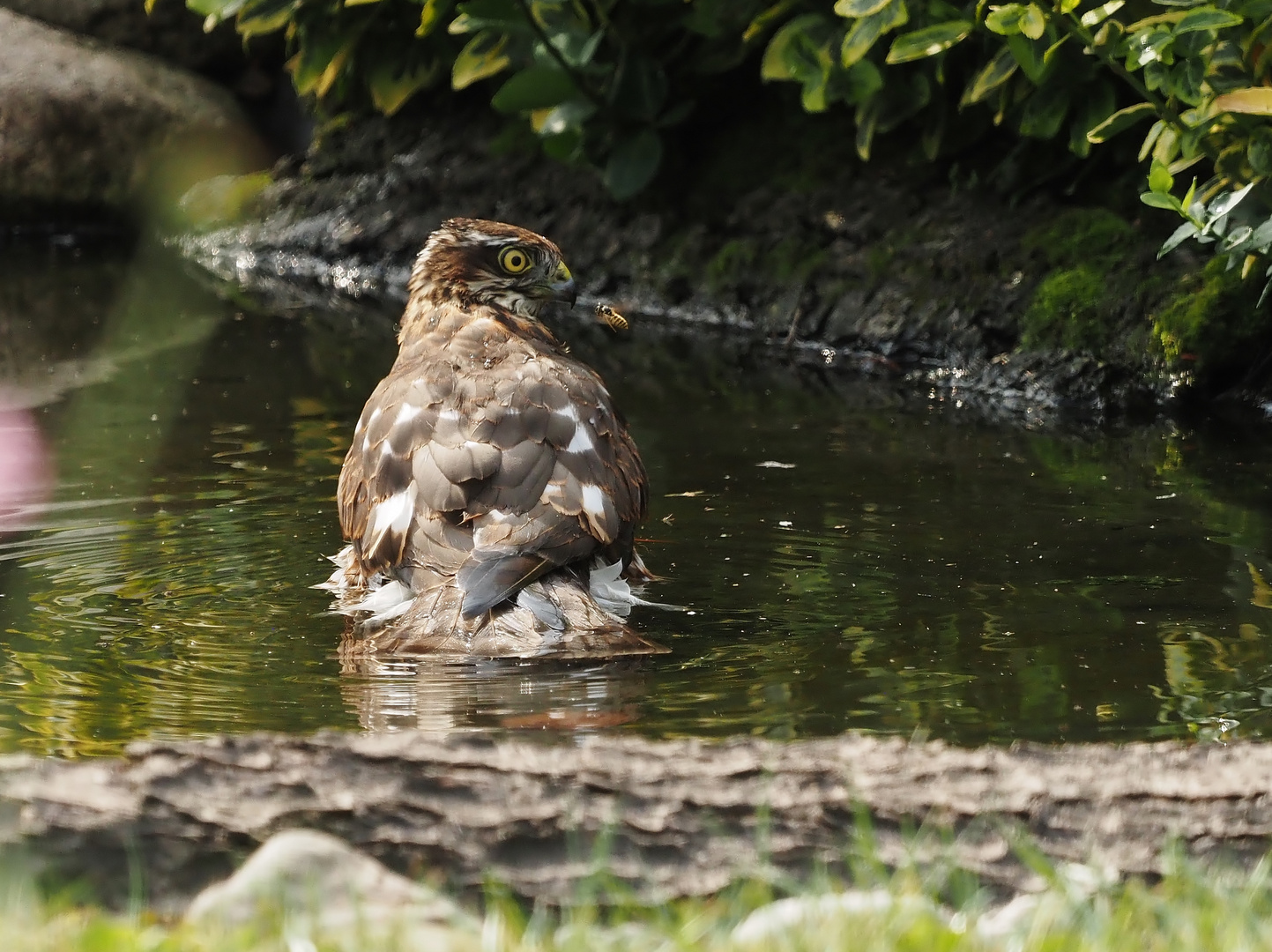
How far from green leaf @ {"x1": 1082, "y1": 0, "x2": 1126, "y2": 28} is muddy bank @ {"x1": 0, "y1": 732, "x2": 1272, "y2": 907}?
483cm

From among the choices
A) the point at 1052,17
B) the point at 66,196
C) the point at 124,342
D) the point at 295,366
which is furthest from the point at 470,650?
the point at 66,196

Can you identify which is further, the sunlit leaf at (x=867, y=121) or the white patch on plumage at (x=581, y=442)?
the sunlit leaf at (x=867, y=121)

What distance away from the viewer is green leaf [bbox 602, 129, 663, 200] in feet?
36.6

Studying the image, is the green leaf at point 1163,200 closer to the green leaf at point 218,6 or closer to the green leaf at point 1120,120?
the green leaf at point 1120,120

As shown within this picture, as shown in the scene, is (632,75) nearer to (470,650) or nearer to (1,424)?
(1,424)

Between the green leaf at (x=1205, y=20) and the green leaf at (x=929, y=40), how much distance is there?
1900mm

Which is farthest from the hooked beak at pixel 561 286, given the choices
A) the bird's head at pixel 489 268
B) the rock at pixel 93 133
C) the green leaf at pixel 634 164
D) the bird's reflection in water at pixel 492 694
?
the rock at pixel 93 133

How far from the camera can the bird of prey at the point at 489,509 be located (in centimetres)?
464

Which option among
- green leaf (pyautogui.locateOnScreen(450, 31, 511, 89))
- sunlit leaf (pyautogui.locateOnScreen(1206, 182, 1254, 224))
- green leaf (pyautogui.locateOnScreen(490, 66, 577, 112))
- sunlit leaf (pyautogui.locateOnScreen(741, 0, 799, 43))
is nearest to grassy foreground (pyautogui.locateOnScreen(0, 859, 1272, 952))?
sunlit leaf (pyautogui.locateOnScreen(1206, 182, 1254, 224))

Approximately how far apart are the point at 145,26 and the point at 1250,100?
43.8 ft

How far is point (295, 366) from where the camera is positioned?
9930 millimetres

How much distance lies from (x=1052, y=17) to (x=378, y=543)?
426cm

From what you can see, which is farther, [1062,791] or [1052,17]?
[1052,17]

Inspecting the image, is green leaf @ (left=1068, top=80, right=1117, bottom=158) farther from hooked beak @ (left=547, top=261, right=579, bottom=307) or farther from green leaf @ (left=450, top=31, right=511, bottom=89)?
green leaf @ (left=450, top=31, right=511, bottom=89)
